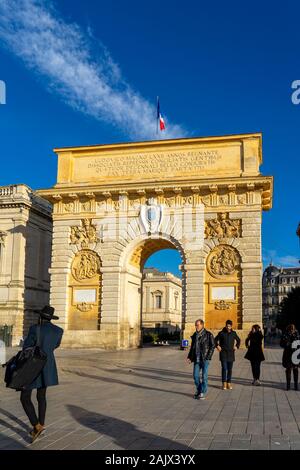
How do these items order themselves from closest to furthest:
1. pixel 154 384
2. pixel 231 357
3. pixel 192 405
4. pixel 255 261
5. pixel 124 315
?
pixel 192 405, pixel 231 357, pixel 154 384, pixel 255 261, pixel 124 315

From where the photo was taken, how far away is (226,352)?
12.1m

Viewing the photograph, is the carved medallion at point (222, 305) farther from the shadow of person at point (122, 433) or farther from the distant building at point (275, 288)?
the distant building at point (275, 288)

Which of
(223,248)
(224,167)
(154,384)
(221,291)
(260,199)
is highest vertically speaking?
(224,167)

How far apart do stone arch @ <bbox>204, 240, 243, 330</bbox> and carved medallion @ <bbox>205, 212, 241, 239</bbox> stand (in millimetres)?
435

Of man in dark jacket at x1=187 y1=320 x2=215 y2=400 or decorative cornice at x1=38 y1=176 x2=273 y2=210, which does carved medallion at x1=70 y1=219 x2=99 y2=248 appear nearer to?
decorative cornice at x1=38 y1=176 x2=273 y2=210

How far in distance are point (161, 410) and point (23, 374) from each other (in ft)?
10.6

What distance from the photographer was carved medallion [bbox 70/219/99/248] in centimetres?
2870

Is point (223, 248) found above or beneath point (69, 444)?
above

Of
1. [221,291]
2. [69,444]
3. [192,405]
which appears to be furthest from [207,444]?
[221,291]

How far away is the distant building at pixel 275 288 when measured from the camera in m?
113

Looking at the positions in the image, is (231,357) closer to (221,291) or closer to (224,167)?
(221,291)

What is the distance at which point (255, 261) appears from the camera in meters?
26.2

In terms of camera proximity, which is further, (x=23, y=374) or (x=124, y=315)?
→ (x=124, y=315)

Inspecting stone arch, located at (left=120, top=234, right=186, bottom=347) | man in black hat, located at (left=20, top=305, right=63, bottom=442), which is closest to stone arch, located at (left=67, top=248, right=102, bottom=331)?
stone arch, located at (left=120, top=234, right=186, bottom=347)
